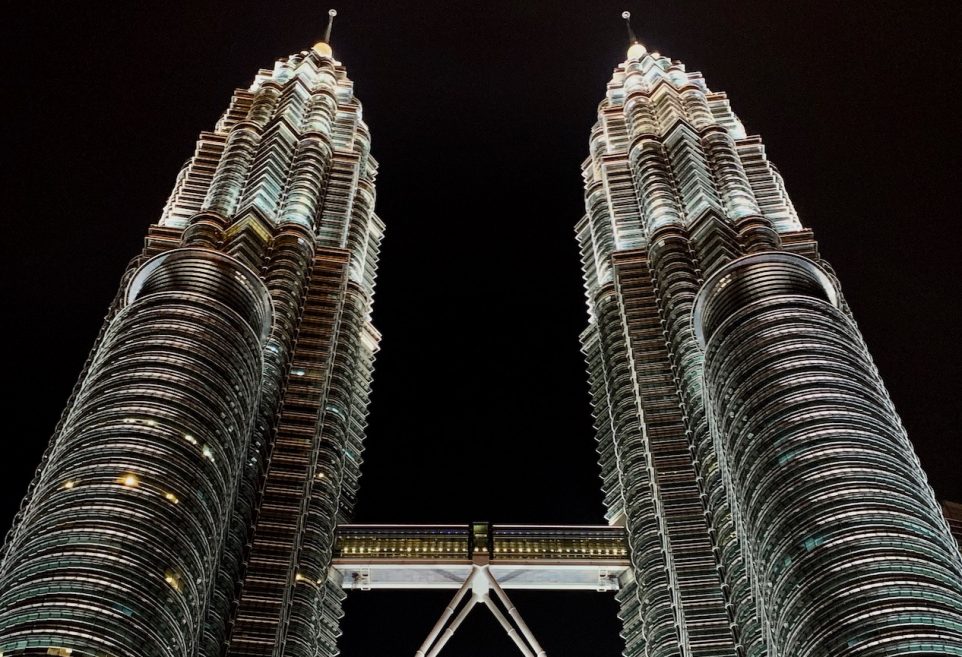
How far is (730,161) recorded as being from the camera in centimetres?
12406

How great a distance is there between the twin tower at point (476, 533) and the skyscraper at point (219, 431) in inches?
8.6

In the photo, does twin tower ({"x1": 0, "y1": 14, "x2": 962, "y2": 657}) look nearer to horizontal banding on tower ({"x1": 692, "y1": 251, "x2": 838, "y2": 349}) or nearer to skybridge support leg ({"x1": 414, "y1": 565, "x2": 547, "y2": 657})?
horizontal banding on tower ({"x1": 692, "y1": 251, "x2": 838, "y2": 349})

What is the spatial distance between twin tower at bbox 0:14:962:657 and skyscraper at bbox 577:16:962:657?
8.3 inches

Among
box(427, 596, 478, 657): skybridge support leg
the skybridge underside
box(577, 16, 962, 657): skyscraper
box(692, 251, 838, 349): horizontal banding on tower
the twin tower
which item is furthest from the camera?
box(427, 596, 478, 657): skybridge support leg

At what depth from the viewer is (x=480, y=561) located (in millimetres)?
101000

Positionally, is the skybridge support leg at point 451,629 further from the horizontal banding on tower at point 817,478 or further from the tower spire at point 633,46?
the tower spire at point 633,46

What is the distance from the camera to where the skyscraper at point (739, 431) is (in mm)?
71688

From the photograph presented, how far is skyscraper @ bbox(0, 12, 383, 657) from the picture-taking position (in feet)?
234

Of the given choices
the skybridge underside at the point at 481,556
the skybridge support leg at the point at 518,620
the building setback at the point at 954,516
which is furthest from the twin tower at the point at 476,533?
the building setback at the point at 954,516

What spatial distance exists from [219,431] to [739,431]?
37.6 metres

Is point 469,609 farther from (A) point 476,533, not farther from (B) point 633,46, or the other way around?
(B) point 633,46

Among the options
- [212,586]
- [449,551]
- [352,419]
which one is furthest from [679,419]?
[212,586]

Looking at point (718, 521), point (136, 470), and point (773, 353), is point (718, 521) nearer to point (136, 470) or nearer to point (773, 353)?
point (773, 353)

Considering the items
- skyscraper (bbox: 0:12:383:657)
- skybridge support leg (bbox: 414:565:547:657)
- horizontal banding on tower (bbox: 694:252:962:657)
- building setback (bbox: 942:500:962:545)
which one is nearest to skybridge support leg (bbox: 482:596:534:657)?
skybridge support leg (bbox: 414:565:547:657)
